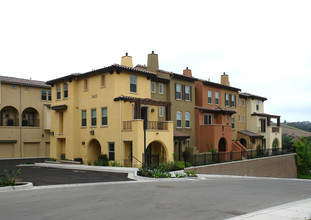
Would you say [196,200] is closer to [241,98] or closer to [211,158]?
[211,158]

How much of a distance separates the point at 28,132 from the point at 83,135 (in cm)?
1377

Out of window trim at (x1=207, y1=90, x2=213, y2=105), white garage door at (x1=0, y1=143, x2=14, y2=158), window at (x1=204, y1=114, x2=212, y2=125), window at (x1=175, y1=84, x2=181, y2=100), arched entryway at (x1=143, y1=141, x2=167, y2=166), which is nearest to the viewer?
arched entryway at (x1=143, y1=141, x2=167, y2=166)

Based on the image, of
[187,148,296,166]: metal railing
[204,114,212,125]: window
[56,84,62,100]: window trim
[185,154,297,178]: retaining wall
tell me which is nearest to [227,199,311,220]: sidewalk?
[185,154,297,178]: retaining wall

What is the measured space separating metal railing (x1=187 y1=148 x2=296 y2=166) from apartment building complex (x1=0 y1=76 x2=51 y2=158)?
871 inches

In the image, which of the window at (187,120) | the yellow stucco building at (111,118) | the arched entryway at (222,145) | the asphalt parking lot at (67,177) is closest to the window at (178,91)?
the window at (187,120)

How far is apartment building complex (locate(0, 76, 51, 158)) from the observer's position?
39906 millimetres

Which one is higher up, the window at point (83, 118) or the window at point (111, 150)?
the window at point (83, 118)

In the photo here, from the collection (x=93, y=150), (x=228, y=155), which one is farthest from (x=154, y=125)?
(x=228, y=155)

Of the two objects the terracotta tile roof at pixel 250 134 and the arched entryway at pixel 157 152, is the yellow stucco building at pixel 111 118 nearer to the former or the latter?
the arched entryway at pixel 157 152

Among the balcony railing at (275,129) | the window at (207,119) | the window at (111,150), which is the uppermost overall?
the window at (207,119)

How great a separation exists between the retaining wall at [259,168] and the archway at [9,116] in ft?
83.3

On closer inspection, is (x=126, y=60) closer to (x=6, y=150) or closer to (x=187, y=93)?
(x=187, y=93)

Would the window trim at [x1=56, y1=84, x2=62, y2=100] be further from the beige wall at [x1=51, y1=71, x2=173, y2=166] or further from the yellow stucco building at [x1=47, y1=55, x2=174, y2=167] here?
the beige wall at [x1=51, y1=71, x2=173, y2=166]

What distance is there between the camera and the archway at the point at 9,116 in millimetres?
41000
